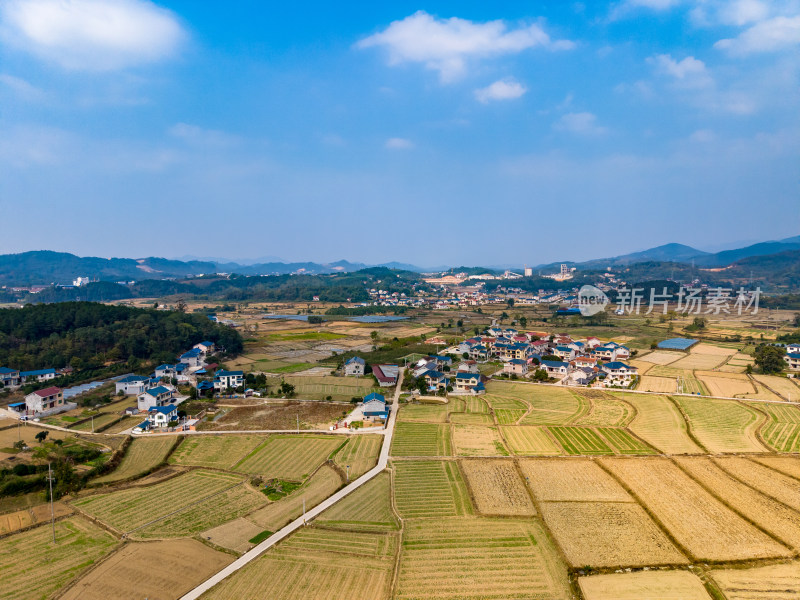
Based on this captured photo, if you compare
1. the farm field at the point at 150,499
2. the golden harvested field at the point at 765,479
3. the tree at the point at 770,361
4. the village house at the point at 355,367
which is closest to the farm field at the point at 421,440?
the farm field at the point at 150,499

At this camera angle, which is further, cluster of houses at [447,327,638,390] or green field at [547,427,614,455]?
cluster of houses at [447,327,638,390]

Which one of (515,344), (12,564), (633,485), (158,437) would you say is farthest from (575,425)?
(12,564)

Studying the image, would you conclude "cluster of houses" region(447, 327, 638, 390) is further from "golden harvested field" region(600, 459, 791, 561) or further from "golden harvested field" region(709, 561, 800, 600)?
"golden harvested field" region(709, 561, 800, 600)

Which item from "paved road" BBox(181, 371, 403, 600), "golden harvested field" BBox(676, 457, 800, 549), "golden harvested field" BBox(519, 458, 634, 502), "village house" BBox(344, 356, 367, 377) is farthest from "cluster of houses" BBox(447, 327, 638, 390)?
"golden harvested field" BBox(676, 457, 800, 549)

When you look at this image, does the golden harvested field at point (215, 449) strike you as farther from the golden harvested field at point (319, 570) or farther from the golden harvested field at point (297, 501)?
the golden harvested field at point (319, 570)

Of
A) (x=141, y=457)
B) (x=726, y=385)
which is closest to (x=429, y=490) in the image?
(x=141, y=457)

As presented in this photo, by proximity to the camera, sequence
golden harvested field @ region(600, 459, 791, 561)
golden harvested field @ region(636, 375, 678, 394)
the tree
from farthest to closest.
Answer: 1. the tree
2. golden harvested field @ region(636, 375, 678, 394)
3. golden harvested field @ region(600, 459, 791, 561)

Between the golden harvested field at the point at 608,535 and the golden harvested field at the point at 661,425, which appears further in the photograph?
the golden harvested field at the point at 661,425
